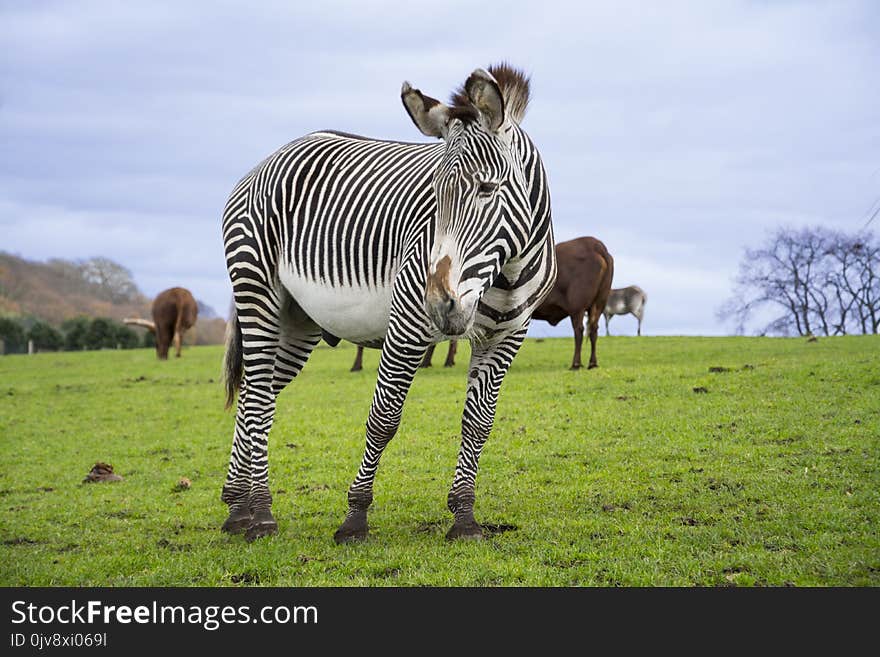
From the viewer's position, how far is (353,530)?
6.12 m

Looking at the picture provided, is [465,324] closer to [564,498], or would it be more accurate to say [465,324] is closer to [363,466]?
[363,466]

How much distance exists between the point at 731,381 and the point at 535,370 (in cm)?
564

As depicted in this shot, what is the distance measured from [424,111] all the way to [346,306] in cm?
169

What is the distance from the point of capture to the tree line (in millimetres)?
51781

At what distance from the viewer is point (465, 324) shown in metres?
4.81

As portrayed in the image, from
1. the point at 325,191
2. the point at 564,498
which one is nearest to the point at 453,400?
the point at 564,498

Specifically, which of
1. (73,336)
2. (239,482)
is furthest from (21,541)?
(73,336)

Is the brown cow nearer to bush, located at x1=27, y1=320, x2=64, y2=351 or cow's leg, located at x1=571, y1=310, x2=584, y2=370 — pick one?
cow's leg, located at x1=571, y1=310, x2=584, y2=370

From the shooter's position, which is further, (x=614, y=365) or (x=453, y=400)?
(x=614, y=365)

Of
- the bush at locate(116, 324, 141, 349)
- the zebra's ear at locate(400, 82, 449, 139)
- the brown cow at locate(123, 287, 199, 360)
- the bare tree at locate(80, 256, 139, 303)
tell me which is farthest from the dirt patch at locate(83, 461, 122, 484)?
the bare tree at locate(80, 256, 139, 303)

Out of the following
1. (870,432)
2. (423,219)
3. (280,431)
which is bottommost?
(280,431)

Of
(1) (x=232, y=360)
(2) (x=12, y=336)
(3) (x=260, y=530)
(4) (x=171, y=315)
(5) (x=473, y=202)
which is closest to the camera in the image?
(5) (x=473, y=202)

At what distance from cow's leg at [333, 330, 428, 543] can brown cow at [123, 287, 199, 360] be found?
2859cm

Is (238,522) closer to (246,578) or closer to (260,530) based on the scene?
(260,530)
